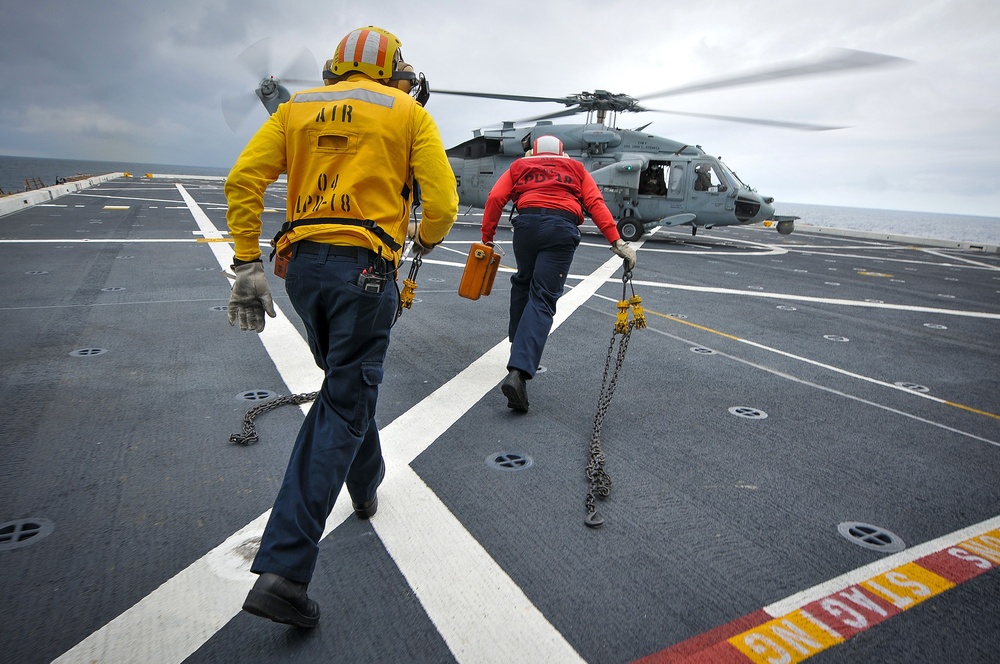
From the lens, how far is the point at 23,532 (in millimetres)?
2383

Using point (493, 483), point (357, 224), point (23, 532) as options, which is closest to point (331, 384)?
point (357, 224)

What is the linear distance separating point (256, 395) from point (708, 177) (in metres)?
14.3

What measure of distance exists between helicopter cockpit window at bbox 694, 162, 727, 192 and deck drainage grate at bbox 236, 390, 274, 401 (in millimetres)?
14078

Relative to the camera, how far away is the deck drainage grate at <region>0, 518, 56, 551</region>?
7.59ft

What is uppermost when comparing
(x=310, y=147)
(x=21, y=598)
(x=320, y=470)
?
(x=310, y=147)

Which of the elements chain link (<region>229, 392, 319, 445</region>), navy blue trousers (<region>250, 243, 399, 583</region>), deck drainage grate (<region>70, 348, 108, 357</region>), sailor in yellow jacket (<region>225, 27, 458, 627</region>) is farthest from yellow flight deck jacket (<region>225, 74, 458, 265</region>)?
deck drainage grate (<region>70, 348, 108, 357</region>)

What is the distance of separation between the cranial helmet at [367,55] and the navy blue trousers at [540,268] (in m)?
2.00

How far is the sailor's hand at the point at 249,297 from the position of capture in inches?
90.7

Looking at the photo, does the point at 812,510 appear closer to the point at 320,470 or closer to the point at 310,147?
the point at 320,470

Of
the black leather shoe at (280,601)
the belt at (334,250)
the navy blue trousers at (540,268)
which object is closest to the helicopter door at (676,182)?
the navy blue trousers at (540,268)

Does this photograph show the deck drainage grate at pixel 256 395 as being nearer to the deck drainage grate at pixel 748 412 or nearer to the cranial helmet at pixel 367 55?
the cranial helmet at pixel 367 55

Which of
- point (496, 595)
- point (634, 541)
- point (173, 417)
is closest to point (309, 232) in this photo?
point (496, 595)

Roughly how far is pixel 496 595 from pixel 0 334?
5.47m

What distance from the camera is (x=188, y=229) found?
13422 millimetres
